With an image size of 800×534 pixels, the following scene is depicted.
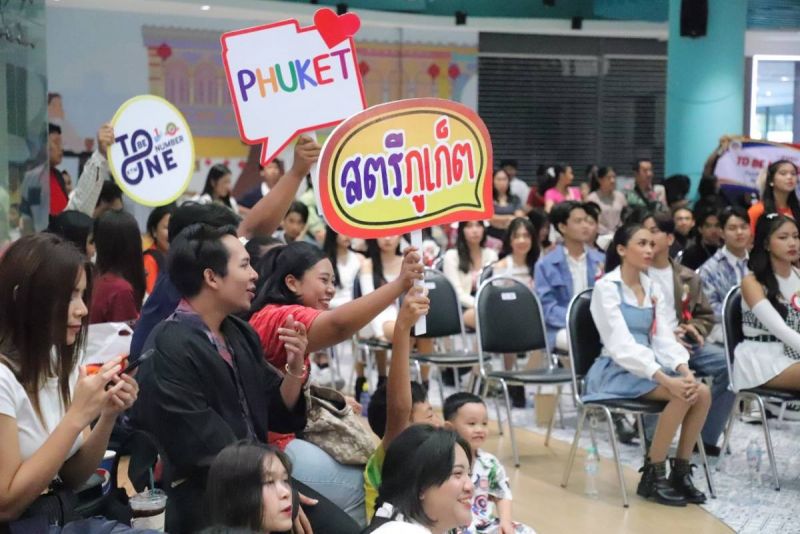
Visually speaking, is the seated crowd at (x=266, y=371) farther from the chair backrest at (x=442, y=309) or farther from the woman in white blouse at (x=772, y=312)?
the chair backrest at (x=442, y=309)

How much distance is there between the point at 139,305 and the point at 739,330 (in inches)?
116

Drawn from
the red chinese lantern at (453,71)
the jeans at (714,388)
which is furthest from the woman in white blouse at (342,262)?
the red chinese lantern at (453,71)

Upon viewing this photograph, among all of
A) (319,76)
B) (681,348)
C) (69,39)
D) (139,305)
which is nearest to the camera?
(319,76)

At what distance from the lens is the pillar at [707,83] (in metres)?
10.7

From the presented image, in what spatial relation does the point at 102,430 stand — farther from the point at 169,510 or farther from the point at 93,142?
the point at 93,142

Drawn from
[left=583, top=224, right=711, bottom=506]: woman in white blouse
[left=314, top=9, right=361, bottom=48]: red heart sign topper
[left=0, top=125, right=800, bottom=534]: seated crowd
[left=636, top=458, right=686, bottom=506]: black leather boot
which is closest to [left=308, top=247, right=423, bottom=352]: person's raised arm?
[left=0, top=125, right=800, bottom=534]: seated crowd

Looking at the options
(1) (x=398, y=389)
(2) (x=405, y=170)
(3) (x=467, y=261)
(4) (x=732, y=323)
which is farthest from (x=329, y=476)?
(3) (x=467, y=261)

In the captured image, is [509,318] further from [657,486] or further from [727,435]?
[657,486]

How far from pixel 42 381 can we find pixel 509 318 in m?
4.04

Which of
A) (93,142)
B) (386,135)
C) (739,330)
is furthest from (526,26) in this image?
(386,135)

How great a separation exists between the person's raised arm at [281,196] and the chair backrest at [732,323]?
2679mm

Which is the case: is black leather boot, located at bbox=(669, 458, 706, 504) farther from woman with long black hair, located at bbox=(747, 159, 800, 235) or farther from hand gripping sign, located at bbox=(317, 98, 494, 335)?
hand gripping sign, located at bbox=(317, 98, 494, 335)

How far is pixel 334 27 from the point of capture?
12.0ft

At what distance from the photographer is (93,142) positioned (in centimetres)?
1203
